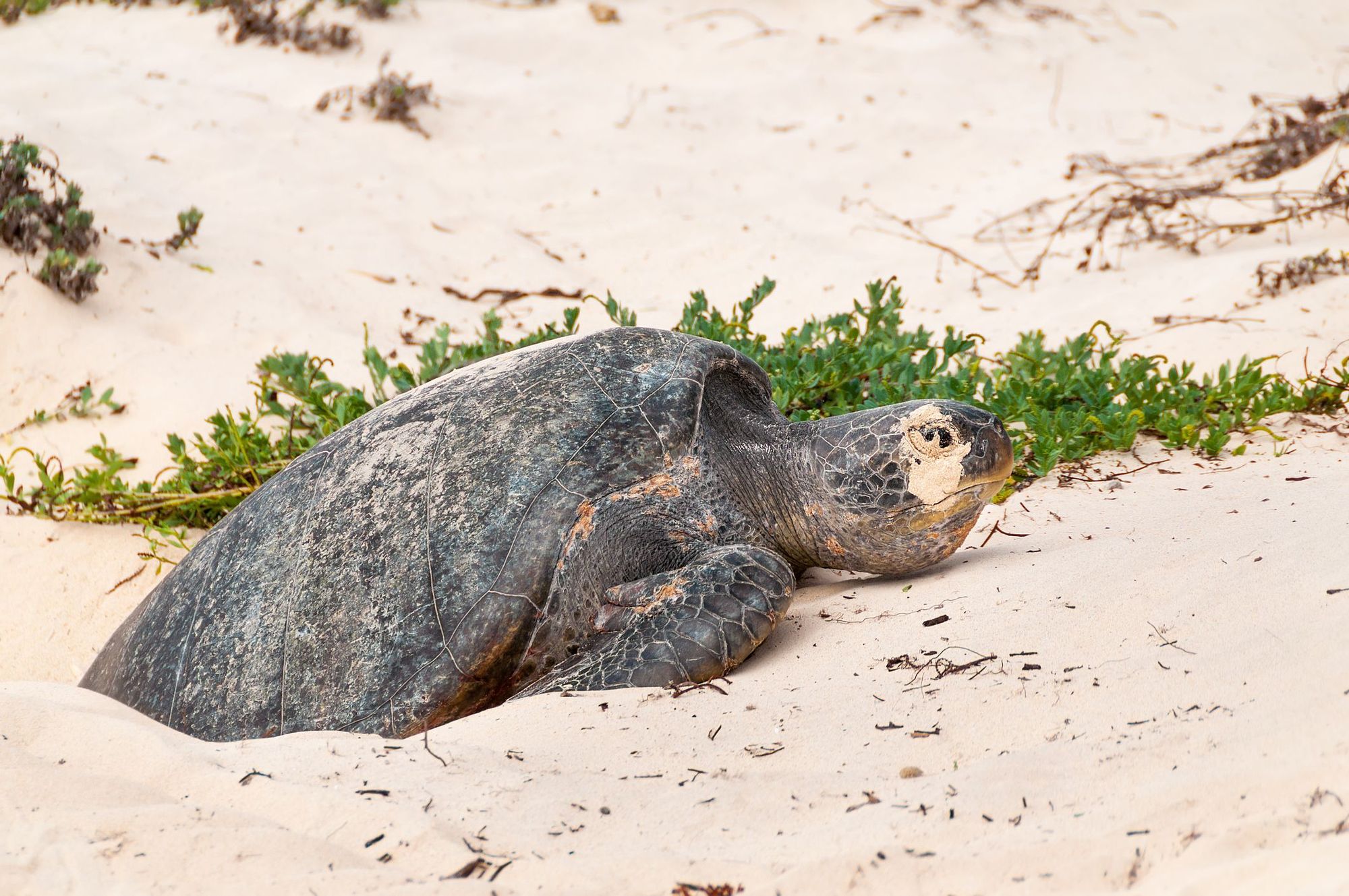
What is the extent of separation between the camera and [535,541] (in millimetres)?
2338

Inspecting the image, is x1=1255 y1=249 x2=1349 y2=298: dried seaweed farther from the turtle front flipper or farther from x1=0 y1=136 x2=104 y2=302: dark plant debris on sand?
x1=0 y1=136 x2=104 y2=302: dark plant debris on sand

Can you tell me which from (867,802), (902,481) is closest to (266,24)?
(902,481)

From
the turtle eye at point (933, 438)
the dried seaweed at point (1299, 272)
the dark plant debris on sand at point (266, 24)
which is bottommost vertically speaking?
the dried seaweed at point (1299, 272)

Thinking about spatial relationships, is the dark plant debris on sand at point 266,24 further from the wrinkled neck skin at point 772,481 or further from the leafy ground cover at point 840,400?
the wrinkled neck skin at point 772,481

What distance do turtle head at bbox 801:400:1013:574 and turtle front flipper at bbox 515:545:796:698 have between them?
0.86 feet

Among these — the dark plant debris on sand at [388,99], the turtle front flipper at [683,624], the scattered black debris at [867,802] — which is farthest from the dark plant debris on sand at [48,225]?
the scattered black debris at [867,802]

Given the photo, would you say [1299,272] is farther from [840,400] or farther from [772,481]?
[772,481]

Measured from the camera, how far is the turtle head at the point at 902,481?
8.04ft

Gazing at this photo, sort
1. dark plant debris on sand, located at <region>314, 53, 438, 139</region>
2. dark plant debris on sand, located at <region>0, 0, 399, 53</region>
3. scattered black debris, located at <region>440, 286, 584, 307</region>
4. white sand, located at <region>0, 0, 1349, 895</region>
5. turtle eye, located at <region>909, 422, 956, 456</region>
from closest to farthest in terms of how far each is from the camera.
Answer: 1. white sand, located at <region>0, 0, 1349, 895</region>
2. turtle eye, located at <region>909, 422, 956, 456</region>
3. scattered black debris, located at <region>440, 286, 584, 307</region>
4. dark plant debris on sand, located at <region>314, 53, 438, 139</region>
5. dark plant debris on sand, located at <region>0, 0, 399, 53</region>

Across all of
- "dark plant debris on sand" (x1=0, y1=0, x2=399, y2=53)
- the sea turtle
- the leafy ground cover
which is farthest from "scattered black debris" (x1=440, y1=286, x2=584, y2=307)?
"dark plant debris on sand" (x1=0, y1=0, x2=399, y2=53)

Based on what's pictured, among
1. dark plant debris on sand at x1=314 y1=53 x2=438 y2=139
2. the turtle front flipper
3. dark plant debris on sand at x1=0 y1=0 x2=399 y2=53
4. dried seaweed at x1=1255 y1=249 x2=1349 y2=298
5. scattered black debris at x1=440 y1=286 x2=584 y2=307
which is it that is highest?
dark plant debris on sand at x1=0 y1=0 x2=399 y2=53

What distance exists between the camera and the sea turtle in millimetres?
2297

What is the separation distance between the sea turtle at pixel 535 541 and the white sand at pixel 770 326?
0.20 meters

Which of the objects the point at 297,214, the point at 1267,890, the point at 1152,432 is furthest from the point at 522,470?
the point at 297,214
